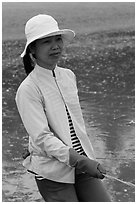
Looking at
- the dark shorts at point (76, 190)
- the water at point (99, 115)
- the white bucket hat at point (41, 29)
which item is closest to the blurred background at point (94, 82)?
the water at point (99, 115)

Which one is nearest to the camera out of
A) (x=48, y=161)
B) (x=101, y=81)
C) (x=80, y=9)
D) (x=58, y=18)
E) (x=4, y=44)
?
(x=48, y=161)

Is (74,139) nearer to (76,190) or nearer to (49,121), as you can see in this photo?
(49,121)

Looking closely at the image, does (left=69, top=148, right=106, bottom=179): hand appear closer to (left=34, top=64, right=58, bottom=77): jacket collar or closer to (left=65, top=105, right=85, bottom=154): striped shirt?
(left=65, top=105, right=85, bottom=154): striped shirt

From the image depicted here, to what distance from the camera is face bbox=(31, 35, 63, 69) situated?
2742 mm

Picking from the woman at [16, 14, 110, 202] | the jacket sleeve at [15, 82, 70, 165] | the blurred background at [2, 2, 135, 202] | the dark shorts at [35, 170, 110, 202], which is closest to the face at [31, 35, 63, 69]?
the woman at [16, 14, 110, 202]

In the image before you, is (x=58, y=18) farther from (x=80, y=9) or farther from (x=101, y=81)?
(x=101, y=81)

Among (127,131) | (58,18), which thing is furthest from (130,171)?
(58,18)

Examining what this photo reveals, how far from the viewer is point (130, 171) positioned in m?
5.21

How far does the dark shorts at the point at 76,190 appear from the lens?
2734mm

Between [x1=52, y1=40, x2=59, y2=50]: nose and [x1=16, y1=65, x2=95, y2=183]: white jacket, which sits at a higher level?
[x1=52, y1=40, x2=59, y2=50]: nose

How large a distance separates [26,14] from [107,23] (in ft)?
7.55

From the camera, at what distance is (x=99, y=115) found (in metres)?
7.07

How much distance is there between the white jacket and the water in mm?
1971

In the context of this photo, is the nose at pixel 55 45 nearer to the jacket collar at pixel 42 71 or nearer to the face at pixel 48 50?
the face at pixel 48 50
